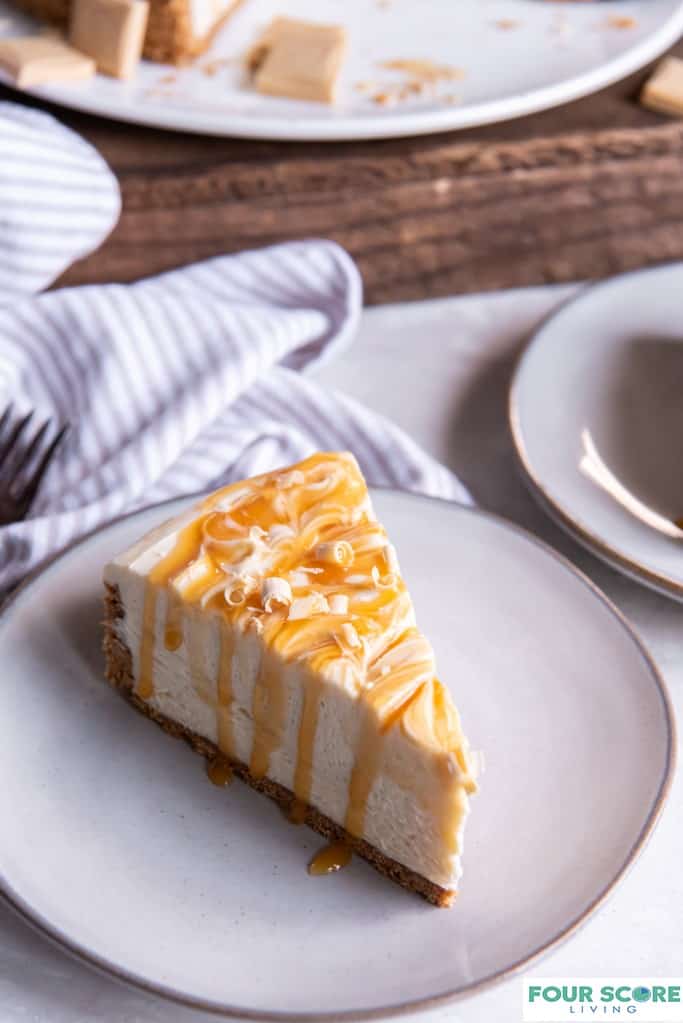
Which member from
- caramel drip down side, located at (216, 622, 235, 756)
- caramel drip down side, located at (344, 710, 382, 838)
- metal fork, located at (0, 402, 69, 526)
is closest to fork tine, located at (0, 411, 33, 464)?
metal fork, located at (0, 402, 69, 526)

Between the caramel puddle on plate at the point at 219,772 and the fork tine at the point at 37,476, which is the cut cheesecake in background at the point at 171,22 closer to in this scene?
the fork tine at the point at 37,476

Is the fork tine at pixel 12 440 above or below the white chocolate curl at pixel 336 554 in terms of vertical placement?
below

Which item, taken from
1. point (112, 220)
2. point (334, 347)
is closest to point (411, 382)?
point (334, 347)

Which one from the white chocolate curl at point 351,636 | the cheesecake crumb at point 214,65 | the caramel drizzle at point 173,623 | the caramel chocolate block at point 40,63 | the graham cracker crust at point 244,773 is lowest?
the graham cracker crust at point 244,773

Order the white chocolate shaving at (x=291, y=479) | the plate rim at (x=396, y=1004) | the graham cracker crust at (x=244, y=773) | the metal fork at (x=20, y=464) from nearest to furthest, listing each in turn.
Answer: the plate rim at (x=396, y=1004), the graham cracker crust at (x=244, y=773), the white chocolate shaving at (x=291, y=479), the metal fork at (x=20, y=464)

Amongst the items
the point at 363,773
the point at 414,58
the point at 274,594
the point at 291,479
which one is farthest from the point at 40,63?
the point at 363,773

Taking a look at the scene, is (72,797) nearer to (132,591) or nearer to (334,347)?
(132,591)

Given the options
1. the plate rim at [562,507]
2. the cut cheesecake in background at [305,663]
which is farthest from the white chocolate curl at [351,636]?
the plate rim at [562,507]
